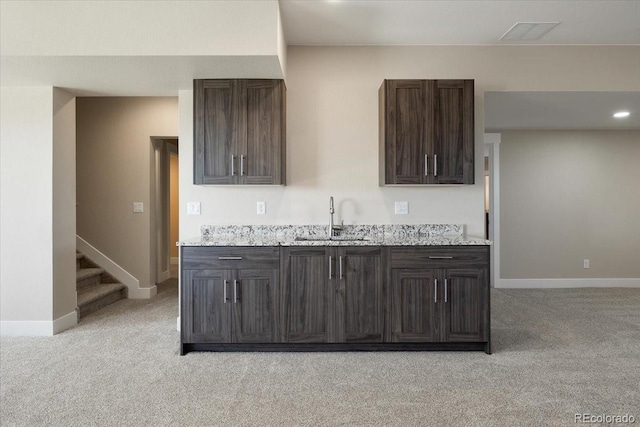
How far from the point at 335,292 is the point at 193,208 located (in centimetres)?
153

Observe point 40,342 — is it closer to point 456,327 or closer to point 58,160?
point 58,160

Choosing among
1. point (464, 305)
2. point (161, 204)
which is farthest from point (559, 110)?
point (161, 204)

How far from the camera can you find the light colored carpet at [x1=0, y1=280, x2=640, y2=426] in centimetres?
226

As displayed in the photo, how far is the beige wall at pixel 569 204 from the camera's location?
6.02 m

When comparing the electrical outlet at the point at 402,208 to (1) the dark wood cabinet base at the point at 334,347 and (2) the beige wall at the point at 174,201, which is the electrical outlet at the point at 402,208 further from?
(2) the beige wall at the point at 174,201

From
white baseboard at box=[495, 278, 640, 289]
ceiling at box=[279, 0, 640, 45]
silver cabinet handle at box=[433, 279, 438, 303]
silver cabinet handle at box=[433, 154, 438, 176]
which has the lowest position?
white baseboard at box=[495, 278, 640, 289]

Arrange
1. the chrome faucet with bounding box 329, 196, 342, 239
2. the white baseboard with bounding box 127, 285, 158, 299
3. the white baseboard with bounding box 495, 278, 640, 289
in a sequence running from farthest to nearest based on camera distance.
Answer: the white baseboard with bounding box 495, 278, 640, 289 < the white baseboard with bounding box 127, 285, 158, 299 < the chrome faucet with bounding box 329, 196, 342, 239

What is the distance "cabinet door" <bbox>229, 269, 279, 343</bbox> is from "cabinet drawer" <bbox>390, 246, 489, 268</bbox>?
3.13 ft

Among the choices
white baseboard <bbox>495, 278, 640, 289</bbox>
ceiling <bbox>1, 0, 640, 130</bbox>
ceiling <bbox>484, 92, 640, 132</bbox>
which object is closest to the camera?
ceiling <bbox>1, 0, 640, 130</bbox>

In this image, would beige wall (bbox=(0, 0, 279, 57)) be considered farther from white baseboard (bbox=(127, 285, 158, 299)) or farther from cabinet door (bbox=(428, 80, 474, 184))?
white baseboard (bbox=(127, 285, 158, 299))

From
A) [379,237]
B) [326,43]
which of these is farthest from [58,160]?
[379,237]

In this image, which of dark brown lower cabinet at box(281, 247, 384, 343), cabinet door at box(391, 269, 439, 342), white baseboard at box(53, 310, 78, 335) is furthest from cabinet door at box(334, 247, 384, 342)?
white baseboard at box(53, 310, 78, 335)

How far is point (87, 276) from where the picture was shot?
503 centimetres

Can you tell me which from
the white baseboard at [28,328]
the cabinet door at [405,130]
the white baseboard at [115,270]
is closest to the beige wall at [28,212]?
the white baseboard at [28,328]
